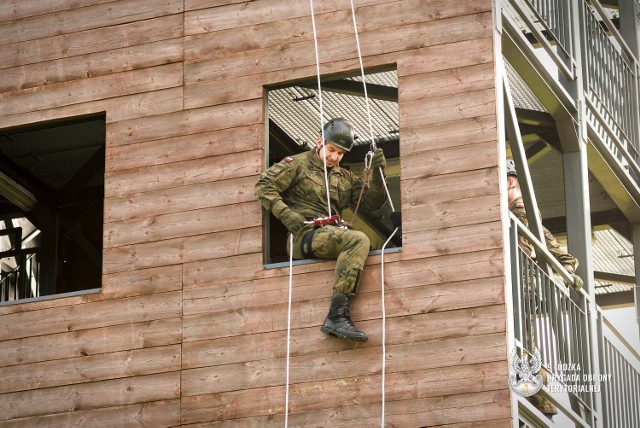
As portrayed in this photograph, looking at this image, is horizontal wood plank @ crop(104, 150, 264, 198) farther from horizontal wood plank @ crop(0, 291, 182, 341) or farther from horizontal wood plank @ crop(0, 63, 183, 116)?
horizontal wood plank @ crop(0, 291, 182, 341)

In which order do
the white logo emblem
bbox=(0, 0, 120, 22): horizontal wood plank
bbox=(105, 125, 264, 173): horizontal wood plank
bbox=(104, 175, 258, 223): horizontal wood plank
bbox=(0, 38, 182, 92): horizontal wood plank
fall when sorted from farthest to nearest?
1. bbox=(0, 0, 120, 22): horizontal wood plank
2. bbox=(0, 38, 182, 92): horizontal wood plank
3. bbox=(105, 125, 264, 173): horizontal wood plank
4. bbox=(104, 175, 258, 223): horizontal wood plank
5. the white logo emblem

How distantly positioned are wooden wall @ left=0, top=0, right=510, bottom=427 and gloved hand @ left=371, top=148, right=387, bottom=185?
0.22 m

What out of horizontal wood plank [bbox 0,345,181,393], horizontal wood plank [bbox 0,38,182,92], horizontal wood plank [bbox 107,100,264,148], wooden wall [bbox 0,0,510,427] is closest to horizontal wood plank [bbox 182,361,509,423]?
wooden wall [bbox 0,0,510,427]

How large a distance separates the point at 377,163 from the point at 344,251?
810 mm

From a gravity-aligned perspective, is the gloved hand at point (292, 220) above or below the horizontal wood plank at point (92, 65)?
below

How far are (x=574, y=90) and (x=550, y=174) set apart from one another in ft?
9.25

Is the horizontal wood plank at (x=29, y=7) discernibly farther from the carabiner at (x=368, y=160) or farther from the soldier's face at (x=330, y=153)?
the carabiner at (x=368, y=160)

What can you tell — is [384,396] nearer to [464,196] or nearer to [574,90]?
[464,196]

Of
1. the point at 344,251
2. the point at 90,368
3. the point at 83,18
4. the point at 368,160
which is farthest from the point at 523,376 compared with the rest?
the point at 83,18

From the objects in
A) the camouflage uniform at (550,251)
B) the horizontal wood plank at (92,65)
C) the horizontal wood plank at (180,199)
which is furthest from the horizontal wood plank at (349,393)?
the horizontal wood plank at (92,65)

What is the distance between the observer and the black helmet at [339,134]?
1312 centimetres

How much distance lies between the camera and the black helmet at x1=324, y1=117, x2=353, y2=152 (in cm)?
1312

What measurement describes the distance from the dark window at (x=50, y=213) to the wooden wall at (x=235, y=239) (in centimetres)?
243

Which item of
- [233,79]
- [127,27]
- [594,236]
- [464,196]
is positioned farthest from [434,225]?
[594,236]
